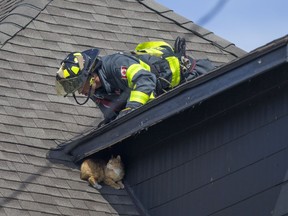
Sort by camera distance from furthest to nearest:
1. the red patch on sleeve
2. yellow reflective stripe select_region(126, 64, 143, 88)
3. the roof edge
Answer: 1. the red patch on sleeve
2. yellow reflective stripe select_region(126, 64, 143, 88)
3. the roof edge

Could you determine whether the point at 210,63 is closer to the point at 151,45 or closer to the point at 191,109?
the point at 151,45

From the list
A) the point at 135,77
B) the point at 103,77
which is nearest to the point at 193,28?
the point at 103,77

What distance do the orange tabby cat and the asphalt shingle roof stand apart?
0.07 meters

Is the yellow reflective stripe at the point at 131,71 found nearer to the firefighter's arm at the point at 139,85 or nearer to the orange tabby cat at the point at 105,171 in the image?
the firefighter's arm at the point at 139,85

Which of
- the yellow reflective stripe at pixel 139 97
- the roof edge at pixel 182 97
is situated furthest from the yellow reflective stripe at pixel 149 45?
the roof edge at pixel 182 97

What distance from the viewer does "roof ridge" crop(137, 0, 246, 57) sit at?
10.8 m

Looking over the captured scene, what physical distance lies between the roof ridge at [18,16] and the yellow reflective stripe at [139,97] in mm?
1708

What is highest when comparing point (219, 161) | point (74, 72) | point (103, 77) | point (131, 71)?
point (74, 72)

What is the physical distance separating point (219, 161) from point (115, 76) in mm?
1376

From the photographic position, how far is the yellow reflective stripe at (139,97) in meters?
8.74

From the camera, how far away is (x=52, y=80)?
9.80m

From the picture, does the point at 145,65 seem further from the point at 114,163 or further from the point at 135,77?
the point at 114,163

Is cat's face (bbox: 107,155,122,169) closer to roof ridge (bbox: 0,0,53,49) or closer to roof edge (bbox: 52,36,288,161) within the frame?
roof edge (bbox: 52,36,288,161)

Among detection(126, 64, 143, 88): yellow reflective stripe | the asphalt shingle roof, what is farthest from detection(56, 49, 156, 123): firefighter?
the asphalt shingle roof
